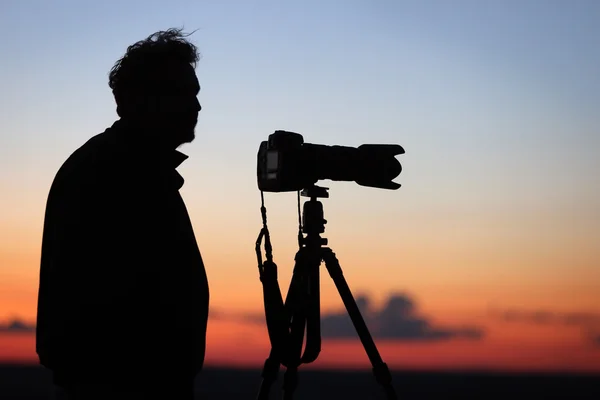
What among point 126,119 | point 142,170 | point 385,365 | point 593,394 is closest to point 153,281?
point 142,170

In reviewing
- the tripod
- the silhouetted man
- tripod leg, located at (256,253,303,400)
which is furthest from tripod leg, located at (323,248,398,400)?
the silhouetted man

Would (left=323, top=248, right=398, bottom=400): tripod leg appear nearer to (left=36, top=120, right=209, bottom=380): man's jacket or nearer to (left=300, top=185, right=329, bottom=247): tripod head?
(left=300, top=185, right=329, bottom=247): tripod head

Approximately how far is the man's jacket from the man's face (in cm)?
15

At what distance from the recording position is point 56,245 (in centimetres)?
405

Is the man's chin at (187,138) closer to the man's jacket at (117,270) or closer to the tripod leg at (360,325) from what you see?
the man's jacket at (117,270)

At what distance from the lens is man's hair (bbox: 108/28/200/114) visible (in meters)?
4.48

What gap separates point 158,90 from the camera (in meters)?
4.47

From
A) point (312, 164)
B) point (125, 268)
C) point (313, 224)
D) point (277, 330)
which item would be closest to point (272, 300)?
point (277, 330)

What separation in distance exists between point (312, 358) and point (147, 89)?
187cm

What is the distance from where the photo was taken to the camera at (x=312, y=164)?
17.6 ft

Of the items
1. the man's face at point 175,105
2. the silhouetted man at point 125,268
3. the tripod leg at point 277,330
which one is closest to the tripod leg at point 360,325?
the tripod leg at point 277,330

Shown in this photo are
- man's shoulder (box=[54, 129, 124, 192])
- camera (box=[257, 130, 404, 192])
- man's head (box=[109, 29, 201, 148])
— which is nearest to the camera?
man's shoulder (box=[54, 129, 124, 192])

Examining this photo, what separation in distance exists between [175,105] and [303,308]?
1462 millimetres

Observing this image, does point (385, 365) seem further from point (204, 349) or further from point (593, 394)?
point (593, 394)
